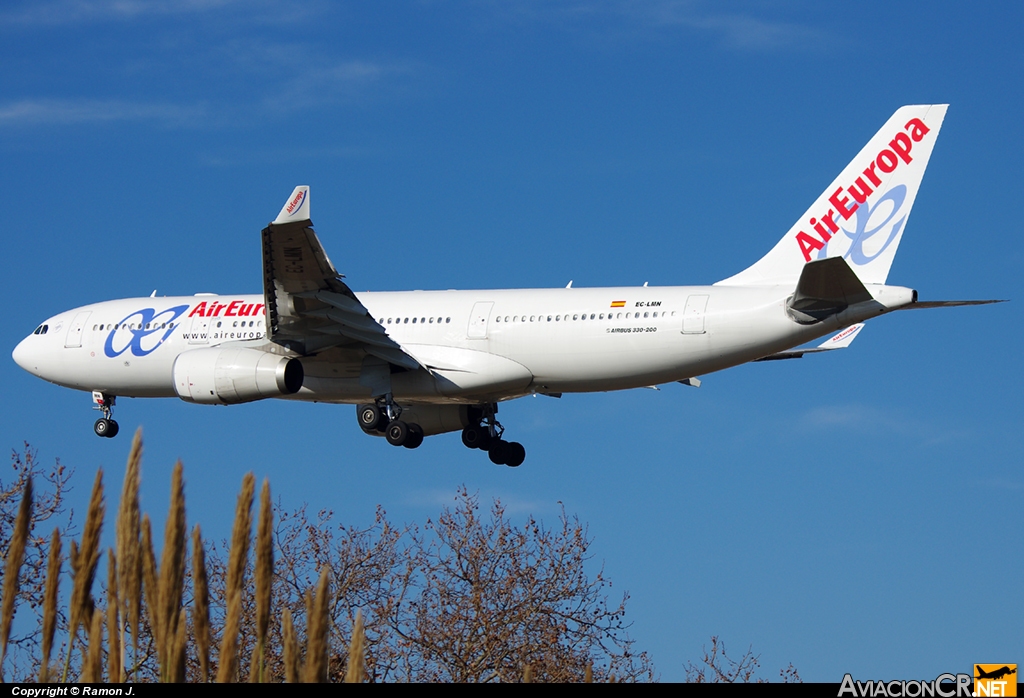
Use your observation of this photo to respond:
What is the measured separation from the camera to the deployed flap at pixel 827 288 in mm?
22812

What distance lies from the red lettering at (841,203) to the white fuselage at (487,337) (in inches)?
94.3

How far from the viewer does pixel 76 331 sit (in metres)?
32.2

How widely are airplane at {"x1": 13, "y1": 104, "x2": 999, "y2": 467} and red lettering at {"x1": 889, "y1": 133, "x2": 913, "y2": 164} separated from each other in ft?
0.07

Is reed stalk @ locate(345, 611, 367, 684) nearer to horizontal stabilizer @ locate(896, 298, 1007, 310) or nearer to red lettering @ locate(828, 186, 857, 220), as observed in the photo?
horizontal stabilizer @ locate(896, 298, 1007, 310)

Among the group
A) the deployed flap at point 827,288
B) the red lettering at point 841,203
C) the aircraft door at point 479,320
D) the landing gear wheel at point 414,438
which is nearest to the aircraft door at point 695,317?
the deployed flap at point 827,288

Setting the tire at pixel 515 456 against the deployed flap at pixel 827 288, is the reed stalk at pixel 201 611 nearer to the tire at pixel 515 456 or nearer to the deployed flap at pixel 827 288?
the deployed flap at pixel 827 288

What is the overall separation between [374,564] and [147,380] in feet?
27.1

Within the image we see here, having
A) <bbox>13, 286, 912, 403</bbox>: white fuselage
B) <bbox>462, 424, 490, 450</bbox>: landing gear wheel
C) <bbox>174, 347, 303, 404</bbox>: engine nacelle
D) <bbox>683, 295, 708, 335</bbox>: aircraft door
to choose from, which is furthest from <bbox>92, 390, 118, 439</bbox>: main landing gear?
<bbox>683, 295, 708, 335</bbox>: aircraft door

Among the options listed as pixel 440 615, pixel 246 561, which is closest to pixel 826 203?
pixel 440 615

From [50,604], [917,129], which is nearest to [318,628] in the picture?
[50,604]

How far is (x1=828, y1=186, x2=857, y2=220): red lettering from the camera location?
26.5 metres

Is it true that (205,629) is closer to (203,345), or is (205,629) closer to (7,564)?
(7,564)

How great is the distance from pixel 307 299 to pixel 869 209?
1183 centimetres

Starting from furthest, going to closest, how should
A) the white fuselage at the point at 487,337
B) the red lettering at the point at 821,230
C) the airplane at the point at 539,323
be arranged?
the red lettering at the point at 821,230, the white fuselage at the point at 487,337, the airplane at the point at 539,323
